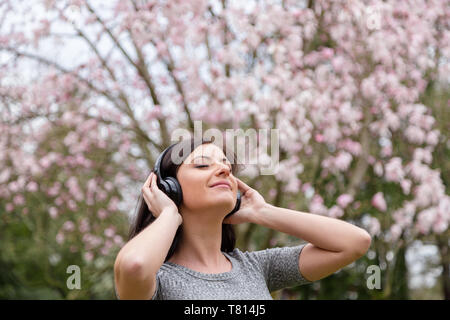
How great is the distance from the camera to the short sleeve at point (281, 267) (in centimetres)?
172

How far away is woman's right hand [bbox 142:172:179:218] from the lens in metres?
1.54

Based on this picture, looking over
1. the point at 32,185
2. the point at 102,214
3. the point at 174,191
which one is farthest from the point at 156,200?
the point at 32,185

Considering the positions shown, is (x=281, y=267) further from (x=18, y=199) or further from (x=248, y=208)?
(x=18, y=199)

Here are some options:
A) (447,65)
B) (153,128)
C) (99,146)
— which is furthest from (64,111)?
(447,65)

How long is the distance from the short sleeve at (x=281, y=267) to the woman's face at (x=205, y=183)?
0.27m

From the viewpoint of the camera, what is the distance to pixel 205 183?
62.3 inches

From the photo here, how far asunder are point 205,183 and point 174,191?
99mm

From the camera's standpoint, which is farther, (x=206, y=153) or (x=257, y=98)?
(x=257, y=98)

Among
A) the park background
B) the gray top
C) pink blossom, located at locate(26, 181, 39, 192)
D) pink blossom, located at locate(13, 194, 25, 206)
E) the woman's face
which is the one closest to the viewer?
the gray top

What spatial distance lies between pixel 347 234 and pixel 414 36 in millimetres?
4111

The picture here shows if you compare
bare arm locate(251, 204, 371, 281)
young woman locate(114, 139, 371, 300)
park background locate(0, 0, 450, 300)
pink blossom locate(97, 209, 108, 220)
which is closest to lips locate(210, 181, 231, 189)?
young woman locate(114, 139, 371, 300)

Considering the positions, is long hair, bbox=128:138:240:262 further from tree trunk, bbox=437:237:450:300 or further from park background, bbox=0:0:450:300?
tree trunk, bbox=437:237:450:300

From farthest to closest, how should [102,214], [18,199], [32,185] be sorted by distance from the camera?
[18,199] → [102,214] → [32,185]
